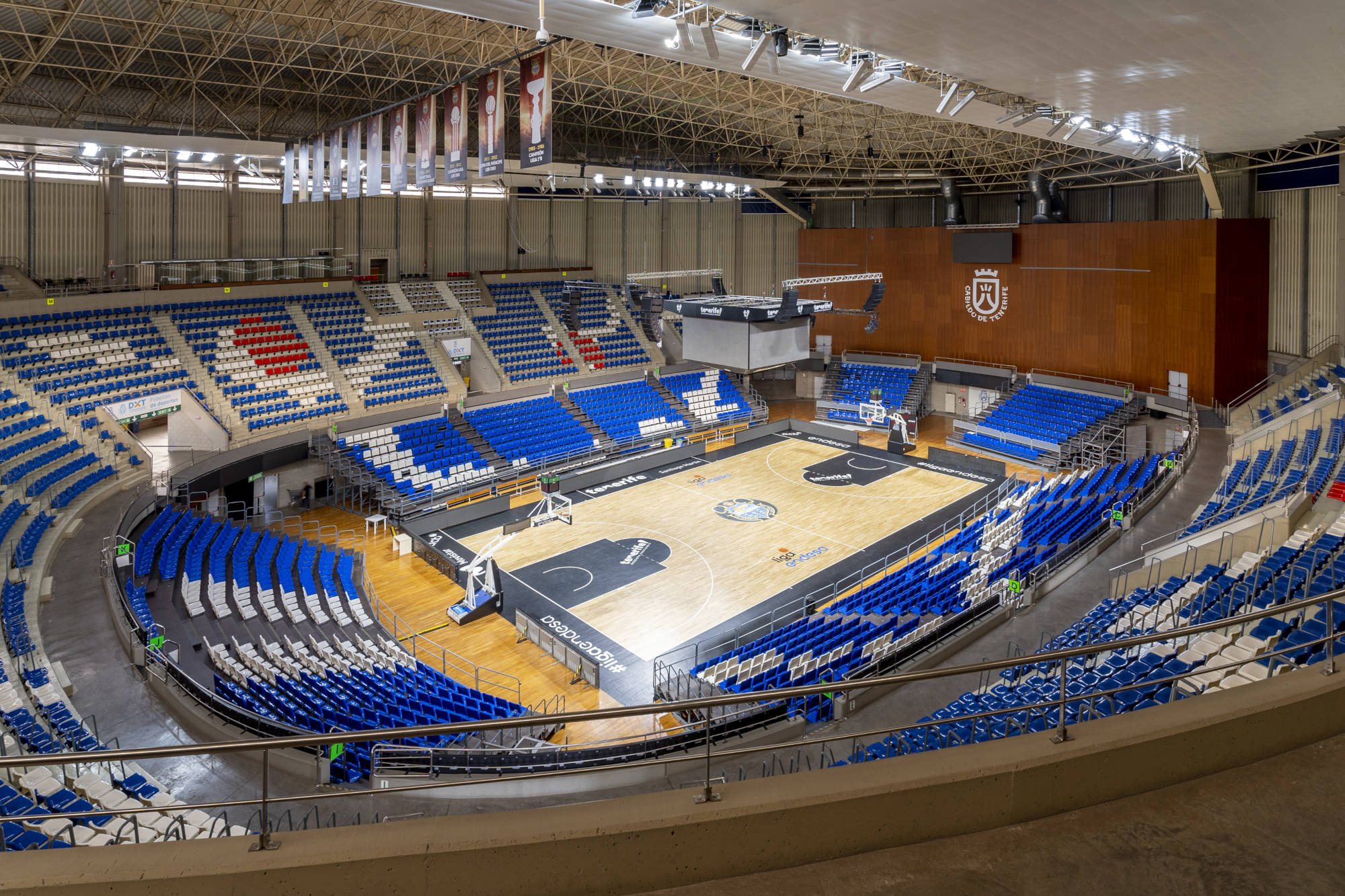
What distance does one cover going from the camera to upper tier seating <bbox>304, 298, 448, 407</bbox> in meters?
29.6

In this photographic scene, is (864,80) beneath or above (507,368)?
above

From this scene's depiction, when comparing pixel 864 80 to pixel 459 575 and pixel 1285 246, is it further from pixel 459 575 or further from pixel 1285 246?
pixel 1285 246

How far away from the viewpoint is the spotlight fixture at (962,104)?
17.7 m

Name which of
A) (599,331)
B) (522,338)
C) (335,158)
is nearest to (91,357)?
(335,158)

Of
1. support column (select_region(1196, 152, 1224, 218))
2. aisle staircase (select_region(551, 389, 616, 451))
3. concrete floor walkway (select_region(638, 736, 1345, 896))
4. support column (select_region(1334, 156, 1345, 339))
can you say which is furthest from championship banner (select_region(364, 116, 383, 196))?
support column (select_region(1334, 156, 1345, 339))

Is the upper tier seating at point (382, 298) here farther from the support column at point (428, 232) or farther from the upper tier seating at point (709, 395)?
the upper tier seating at point (709, 395)

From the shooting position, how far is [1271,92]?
15906mm

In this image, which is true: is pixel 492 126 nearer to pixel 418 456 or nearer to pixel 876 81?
pixel 876 81

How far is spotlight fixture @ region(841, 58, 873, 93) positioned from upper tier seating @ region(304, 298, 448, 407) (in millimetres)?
18409

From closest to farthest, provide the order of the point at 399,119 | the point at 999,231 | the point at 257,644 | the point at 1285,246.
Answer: the point at 257,644 → the point at 399,119 → the point at 1285,246 → the point at 999,231

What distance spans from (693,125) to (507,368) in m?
11.2

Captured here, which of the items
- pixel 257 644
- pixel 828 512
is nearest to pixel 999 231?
pixel 828 512

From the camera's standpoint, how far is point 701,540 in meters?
23.2

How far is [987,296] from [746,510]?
54.3ft
